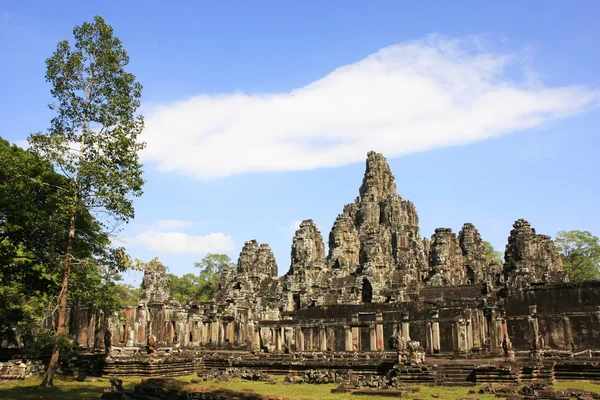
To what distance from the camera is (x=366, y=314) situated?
1200 inches

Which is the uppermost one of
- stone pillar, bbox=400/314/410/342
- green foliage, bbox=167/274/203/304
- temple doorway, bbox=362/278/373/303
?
green foliage, bbox=167/274/203/304

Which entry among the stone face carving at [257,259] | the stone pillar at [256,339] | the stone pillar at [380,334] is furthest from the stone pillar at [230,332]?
the stone face carving at [257,259]

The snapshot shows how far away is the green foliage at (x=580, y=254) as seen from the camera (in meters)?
57.8

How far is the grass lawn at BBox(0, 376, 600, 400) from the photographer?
1572 centimetres

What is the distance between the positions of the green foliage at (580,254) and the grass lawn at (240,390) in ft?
145

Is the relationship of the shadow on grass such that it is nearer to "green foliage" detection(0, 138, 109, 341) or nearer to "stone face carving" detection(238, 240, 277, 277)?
"green foliage" detection(0, 138, 109, 341)

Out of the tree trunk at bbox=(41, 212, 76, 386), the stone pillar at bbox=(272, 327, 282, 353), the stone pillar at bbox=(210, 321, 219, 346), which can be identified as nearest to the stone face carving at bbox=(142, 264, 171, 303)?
the stone pillar at bbox=(210, 321, 219, 346)

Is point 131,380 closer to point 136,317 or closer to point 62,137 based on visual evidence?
point 62,137

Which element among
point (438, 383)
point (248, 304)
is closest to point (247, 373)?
point (438, 383)

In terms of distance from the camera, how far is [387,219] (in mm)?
76562

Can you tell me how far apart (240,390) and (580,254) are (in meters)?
54.2

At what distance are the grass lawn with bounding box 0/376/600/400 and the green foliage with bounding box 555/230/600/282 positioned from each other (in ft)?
145

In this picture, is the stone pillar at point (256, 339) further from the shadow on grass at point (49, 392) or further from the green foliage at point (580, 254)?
the green foliage at point (580, 254)

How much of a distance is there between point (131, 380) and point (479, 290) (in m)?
29.4
